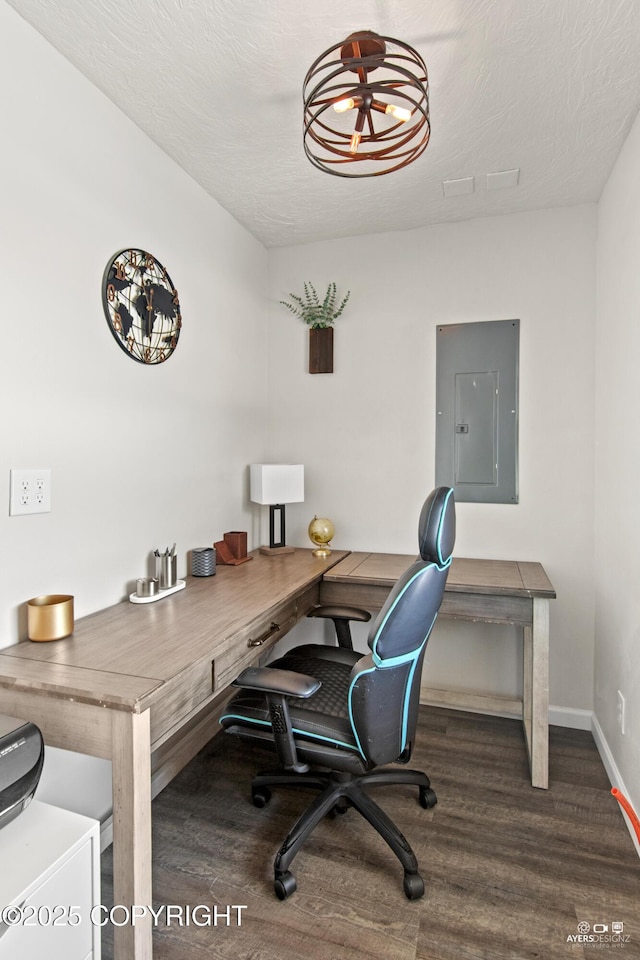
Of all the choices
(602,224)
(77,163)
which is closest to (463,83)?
(602,224)

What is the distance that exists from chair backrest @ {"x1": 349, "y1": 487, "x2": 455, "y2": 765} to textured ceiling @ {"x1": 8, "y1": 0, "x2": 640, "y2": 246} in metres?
1.36

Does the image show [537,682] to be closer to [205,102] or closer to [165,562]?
[165,562]

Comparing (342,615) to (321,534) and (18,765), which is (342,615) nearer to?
(321,534)

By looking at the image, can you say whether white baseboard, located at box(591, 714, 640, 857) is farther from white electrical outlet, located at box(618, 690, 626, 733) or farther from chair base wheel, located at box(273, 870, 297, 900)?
chair base wheel, located at box(273, 870, 297, 900)

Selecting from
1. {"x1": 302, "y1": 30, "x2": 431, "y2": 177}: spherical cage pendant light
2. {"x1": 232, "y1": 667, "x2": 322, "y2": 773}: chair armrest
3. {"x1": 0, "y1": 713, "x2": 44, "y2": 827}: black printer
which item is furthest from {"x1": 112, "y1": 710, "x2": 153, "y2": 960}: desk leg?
{"x1": 302, "y1": 30, "x2": 431, "y2": 177}: spherical cage pendant light

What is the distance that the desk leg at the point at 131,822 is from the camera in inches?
46.0

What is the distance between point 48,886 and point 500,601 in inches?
68.9

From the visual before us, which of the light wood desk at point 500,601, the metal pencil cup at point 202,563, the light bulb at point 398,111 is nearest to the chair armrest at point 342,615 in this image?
the light wood desk at point 500,601

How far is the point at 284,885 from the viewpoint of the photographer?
1510 mm

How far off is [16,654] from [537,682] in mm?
1865

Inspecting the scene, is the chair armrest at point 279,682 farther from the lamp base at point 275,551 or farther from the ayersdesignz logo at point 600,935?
the lamp base at point 275,551

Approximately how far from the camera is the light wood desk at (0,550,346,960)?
46.4 inches

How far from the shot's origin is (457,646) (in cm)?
274
